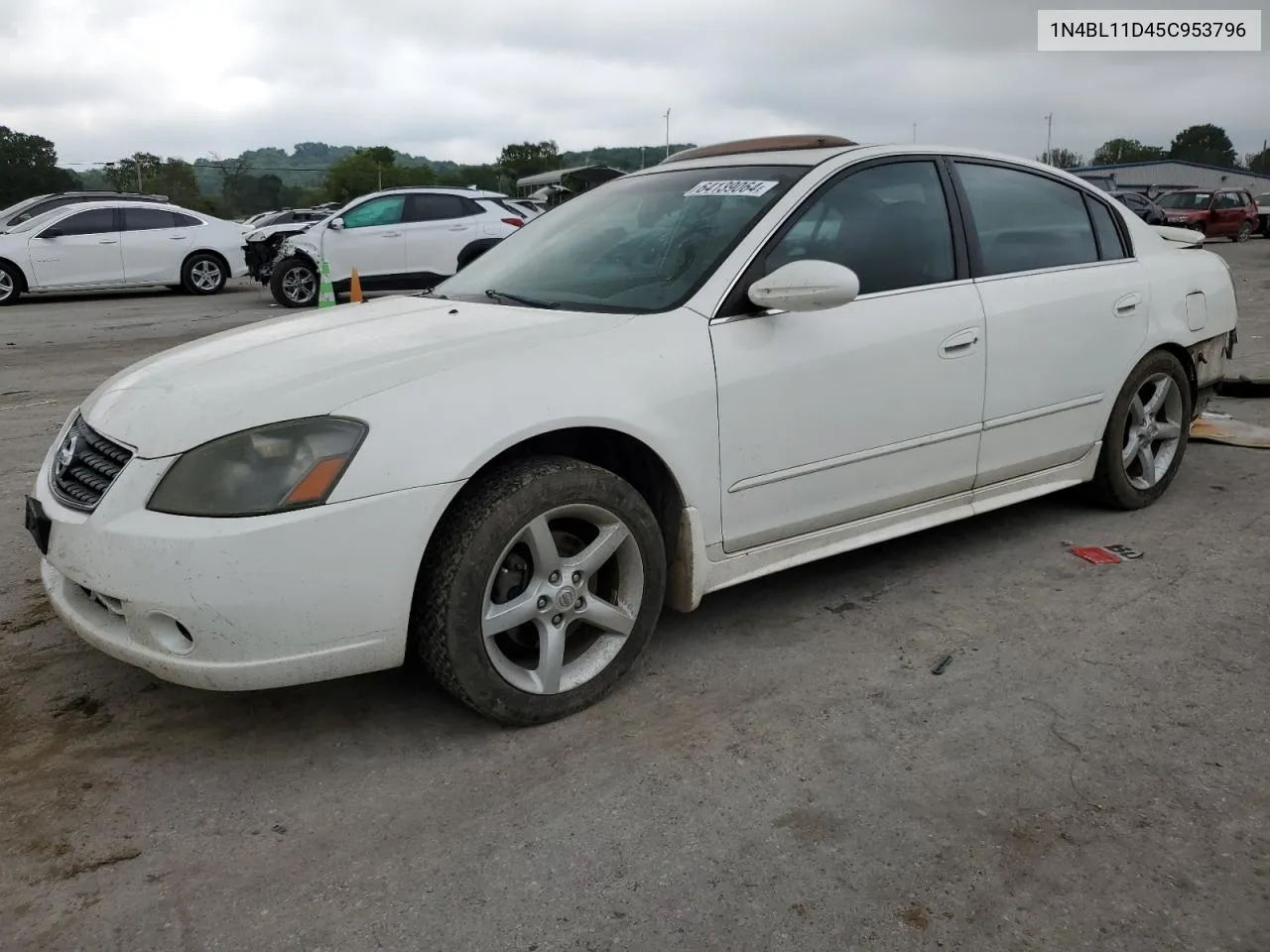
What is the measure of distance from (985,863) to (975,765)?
40 cm

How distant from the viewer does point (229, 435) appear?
100 inches

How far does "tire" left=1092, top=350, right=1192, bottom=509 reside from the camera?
14.3 ft

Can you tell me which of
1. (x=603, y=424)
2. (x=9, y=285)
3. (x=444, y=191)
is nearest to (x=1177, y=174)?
(x=444, y=191)

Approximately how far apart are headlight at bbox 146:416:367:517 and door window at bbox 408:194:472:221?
40.7 feet

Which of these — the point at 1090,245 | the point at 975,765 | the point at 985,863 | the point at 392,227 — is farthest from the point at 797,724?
the point at 392,227

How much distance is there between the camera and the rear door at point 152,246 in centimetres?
1625

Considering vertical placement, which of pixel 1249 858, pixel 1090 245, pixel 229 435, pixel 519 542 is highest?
pixel 1090 245

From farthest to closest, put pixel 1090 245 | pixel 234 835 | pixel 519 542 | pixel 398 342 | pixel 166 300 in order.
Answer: pixel 166 300 < pixel 1090 245 < pixel 398 342 < pixel 519 542 < pixel 234 835

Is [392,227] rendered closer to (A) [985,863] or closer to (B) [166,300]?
(B) [166,300]

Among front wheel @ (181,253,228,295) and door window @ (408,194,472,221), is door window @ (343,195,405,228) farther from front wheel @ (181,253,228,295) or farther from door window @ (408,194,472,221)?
front wheel @ (181,253,228,295)

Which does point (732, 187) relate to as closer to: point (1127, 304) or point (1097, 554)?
point (1127, 304)

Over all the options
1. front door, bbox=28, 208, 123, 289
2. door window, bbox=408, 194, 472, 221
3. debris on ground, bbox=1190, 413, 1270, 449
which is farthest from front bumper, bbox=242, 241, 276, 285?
debris on ground, bbox=1190, 413, 1270, 449

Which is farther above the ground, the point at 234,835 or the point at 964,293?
the point at 964,293

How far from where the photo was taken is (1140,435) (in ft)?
14.9
